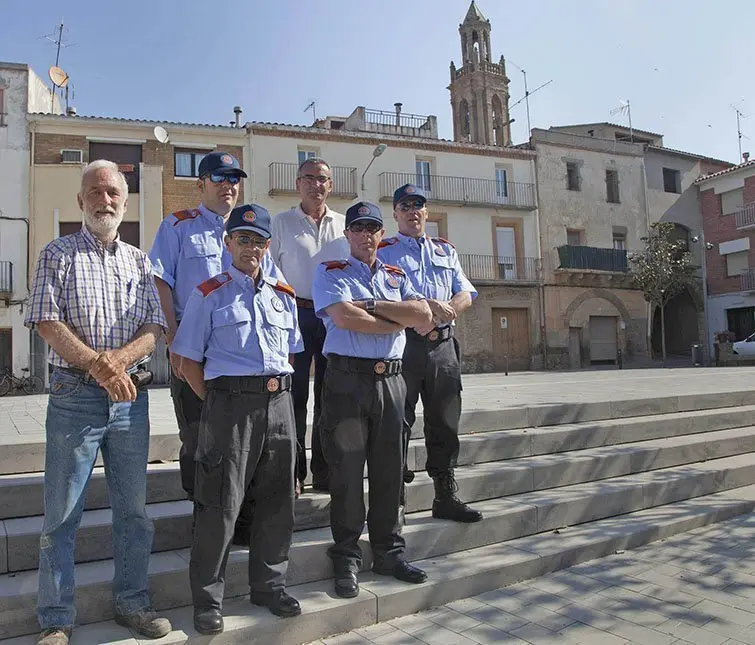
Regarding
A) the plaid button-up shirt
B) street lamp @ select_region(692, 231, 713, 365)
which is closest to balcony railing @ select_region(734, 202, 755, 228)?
street lamp @ select_region(692, 231, 713, 365)

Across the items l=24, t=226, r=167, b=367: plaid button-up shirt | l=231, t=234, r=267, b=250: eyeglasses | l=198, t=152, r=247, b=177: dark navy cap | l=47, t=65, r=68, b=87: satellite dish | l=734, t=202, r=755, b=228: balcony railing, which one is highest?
l=47, t=65, r=68, b=87: satellite dish

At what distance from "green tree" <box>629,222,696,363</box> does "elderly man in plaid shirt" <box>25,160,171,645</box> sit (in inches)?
1089

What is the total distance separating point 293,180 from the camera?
77.9ft

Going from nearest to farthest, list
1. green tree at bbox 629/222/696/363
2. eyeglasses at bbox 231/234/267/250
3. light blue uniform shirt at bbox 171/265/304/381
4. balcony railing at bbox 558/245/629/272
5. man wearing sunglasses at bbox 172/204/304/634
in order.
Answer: man wearing sunglasses at bbox 172/204/304/634 → light blue uniform shirt at bbox 171/265/304/381 → eyeglasses at bbox 231/234/267/250 → green tree at bbox 629/222/696/363 → balcony railing at bbox 558/245/629/272

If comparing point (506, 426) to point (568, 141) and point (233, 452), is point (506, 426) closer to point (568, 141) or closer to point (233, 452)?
point (233, 452)

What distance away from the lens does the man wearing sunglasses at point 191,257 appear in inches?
134

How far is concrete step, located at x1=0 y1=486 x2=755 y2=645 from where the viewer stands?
3004mm

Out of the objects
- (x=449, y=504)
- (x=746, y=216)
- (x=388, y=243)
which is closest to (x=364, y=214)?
(x=388, y=243)

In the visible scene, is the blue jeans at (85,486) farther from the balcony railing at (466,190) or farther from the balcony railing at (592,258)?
the balcony railing at (592,258)

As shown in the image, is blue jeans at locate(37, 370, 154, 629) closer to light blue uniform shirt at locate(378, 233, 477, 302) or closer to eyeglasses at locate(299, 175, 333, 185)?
eyeglasses at locate(299, 175, 333, 185)

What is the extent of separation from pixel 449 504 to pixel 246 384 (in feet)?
6.06

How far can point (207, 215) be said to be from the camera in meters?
3.73

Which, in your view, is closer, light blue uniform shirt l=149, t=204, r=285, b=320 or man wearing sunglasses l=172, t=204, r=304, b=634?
man wearing sunglasses l=172, t=204, r=304, b=634

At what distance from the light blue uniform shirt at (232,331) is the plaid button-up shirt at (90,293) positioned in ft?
0.68
